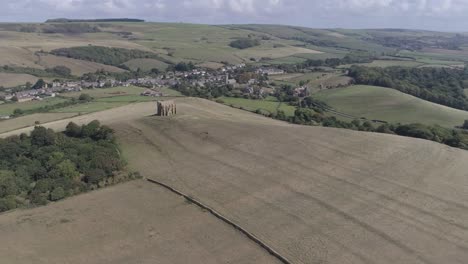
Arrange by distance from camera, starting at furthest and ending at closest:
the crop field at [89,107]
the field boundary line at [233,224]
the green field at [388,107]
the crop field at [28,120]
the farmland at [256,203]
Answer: the green field at [388,107]
the crop field at [89,107]
the crop field at [28,120]
the farmland at [256,203]
the field boundary line at [233,224]

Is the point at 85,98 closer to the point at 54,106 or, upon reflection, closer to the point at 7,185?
the point at 54,106

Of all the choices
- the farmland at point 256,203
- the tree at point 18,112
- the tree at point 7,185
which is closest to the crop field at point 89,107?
the tree at point 18,112

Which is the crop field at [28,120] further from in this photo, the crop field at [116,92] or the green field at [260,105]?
the green field at [260,105]

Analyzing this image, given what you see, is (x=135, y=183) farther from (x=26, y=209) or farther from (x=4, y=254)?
(x=4, y=254)

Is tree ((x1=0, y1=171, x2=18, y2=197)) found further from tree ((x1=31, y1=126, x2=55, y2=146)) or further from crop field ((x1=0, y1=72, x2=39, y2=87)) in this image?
crop field ((x1=0, y1=72, x2=39, y2=87))

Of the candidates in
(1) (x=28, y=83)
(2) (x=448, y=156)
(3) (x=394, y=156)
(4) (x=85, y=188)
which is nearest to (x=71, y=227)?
(4) (x=85, y=188)

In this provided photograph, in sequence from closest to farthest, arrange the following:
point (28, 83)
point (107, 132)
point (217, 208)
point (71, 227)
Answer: point (71, 227) → point (217, 208) → point (107, 132) → point (28, 83)
